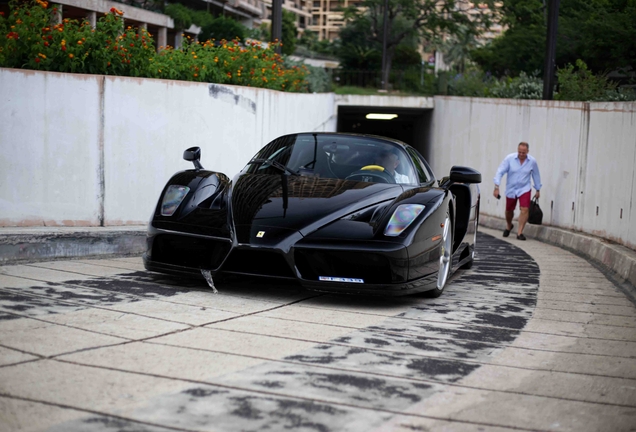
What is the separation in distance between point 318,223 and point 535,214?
376 inches

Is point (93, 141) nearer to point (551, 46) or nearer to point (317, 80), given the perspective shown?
point (551, 46)

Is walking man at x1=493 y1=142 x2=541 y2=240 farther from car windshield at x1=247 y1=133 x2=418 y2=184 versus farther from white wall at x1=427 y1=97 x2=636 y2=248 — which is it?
car windshield at x1=247 y1=133 x2=418 y2=184

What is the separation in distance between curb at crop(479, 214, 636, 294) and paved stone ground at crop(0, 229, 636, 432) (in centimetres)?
191

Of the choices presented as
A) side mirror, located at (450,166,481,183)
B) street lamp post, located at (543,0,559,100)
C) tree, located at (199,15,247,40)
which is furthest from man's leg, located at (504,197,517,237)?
tree, located at (199,15,247,40)

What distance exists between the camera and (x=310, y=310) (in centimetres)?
617

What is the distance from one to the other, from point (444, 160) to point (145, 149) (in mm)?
19788

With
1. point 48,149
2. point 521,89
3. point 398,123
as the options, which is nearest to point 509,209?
point 48,149

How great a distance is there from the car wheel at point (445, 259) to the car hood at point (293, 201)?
558 millimetres

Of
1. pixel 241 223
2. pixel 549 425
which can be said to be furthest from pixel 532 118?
pixel 549 425

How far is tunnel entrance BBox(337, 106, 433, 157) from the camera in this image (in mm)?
35938

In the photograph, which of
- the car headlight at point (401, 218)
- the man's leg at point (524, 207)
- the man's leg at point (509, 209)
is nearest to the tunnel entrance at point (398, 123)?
the man's leg at point (509, 209)

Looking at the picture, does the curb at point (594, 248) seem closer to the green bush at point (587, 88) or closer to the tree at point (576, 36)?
the green bush at point (587, 88)

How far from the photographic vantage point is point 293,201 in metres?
6.72

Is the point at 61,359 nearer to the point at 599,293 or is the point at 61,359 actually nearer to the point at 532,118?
the point at 599,293
